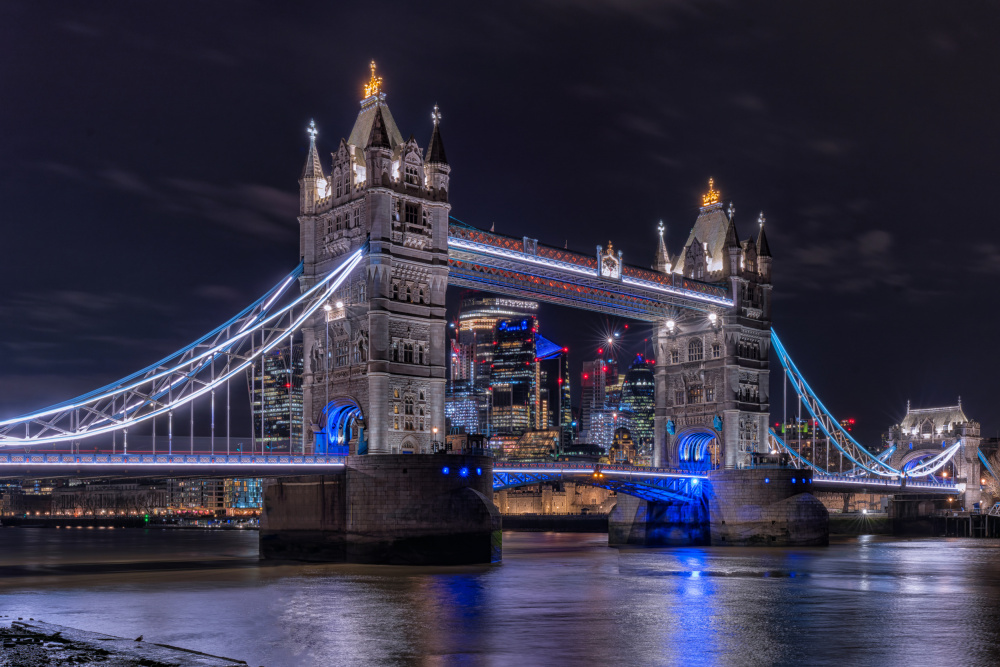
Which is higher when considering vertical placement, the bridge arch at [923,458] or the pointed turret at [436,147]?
the pointed turret at [436,147]

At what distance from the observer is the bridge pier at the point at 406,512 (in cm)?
5806

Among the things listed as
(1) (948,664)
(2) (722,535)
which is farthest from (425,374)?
(1) (948,664)

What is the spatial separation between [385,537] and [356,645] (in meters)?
25.4

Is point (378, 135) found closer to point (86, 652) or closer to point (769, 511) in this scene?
point (769, 511)

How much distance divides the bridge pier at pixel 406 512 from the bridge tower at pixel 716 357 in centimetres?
3277

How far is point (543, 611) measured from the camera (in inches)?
1624

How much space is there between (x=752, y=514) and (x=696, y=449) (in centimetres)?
977

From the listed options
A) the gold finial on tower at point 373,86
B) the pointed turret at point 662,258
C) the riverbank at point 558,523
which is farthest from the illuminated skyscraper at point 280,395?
the riverbank at point 558,523

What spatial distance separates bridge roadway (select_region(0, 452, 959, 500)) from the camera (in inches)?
1967

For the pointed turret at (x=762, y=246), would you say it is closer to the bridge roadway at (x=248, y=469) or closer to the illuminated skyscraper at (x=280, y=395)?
the bridge roadway at (x=248, y=469)

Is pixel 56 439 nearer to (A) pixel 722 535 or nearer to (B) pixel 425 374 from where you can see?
(B) pixel 425 374

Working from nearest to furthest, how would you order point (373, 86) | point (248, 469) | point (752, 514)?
point (248, 469)
point (373, 86)
point (752, 514)

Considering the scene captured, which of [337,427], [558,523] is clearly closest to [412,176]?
[337,427]

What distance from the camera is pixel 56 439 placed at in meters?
48.8
